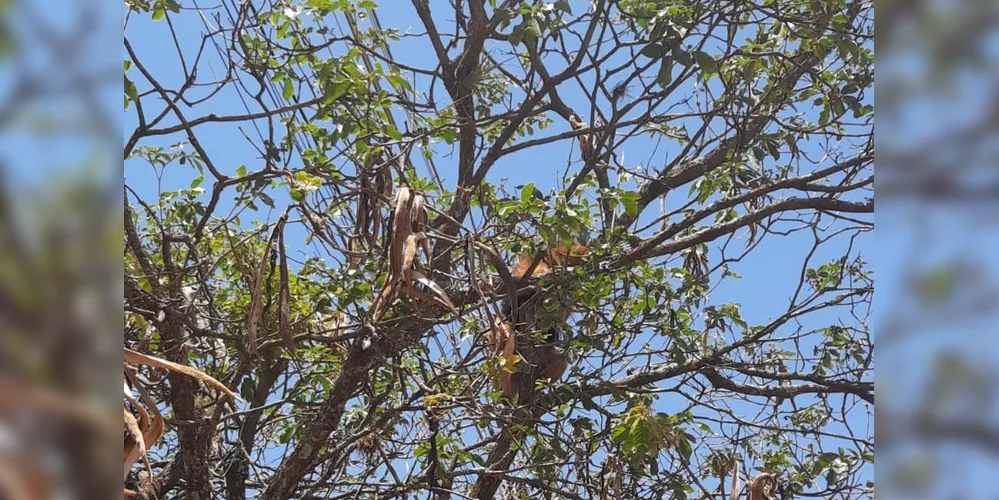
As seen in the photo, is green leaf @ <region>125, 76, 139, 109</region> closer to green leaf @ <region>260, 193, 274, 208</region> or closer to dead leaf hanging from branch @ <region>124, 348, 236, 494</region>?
green leaf @ <region>260, 193, 274, 208</region>

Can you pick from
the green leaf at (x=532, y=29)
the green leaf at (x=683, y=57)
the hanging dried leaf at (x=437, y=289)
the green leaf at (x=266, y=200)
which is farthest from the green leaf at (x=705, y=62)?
the green leaf at (x=266, y=200)

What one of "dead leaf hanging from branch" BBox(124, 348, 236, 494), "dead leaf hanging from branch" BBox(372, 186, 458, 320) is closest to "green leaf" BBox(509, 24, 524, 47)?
"dead leaf hanging from branch" BBox(372, 186, 458, 320)

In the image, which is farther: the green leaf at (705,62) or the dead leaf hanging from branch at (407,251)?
the green leaf at (705,62)

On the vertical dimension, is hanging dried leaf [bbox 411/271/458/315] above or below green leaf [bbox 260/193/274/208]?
below

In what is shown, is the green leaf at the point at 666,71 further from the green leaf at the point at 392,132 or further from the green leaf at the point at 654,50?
the green leaf at the point at 392,132

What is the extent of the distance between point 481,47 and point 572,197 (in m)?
0.80

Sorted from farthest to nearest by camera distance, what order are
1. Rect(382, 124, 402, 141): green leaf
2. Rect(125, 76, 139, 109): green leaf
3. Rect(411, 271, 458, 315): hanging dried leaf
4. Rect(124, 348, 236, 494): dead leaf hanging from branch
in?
Rect(382, 124, 402, 141): green leaf → Rect(125, 76, 139, 109): green leaf → Rect(411, 271, 458, 315): hanging dried leaf → Rect(124, 348, 236, 494): dead leaf hanging from branch

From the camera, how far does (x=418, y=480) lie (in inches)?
114

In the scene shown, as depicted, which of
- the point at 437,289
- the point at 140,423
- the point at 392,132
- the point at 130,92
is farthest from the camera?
the point at 392,132


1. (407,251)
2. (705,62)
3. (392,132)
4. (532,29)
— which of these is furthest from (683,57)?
(407,251)

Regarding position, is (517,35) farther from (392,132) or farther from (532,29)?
(392,132)

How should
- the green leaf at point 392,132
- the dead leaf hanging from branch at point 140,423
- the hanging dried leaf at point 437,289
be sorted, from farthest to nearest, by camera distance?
1. the green leaf at point 392,132
2. the hanging dried leaf at point 437,289
3. the dead leaf hanging from branch at point 140,423

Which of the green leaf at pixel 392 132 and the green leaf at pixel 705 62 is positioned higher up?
the green leaf at pixel 705 62
